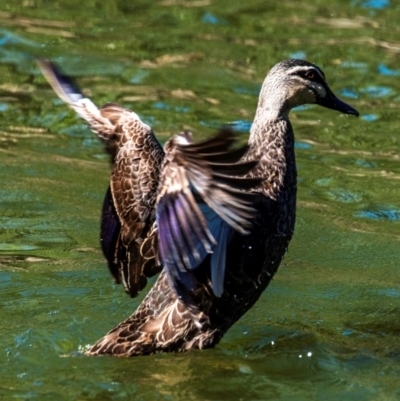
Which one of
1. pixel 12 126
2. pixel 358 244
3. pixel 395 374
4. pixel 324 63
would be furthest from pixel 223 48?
pixel 395 374

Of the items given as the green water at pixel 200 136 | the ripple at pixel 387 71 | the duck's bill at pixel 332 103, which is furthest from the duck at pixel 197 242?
the ripple at pixel 387 71

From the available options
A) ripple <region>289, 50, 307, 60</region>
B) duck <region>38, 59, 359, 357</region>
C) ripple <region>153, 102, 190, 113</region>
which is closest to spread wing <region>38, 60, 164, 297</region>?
duck <region>38, 59, 359, 357</region>

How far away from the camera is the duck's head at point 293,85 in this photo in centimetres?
748

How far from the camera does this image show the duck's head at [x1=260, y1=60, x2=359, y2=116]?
24.5 feet

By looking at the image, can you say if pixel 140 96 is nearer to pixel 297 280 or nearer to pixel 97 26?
pixel 97 26

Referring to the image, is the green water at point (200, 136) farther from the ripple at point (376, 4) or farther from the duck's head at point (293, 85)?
the duck's head at point (293, 85)

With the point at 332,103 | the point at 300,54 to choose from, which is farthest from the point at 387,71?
the point at 332,103

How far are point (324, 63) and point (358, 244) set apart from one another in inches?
169

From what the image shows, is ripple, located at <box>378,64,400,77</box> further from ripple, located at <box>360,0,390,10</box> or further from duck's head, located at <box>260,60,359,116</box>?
duck's head, located at <box>260,60,359,116</box>

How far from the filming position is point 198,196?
6219 mm

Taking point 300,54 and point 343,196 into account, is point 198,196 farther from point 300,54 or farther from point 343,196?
point 300,54

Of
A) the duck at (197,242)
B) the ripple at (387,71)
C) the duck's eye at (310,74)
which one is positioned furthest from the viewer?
the ripple at (387,71)

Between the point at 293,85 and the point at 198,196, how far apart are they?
1.66 meters

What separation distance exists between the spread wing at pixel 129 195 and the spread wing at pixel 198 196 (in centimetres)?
71
